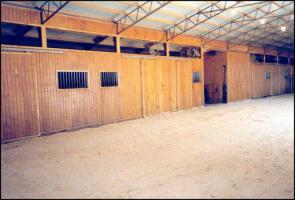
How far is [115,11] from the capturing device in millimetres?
8594

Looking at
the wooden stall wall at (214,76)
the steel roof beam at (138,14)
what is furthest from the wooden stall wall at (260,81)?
the steel roof beam at (138,14)

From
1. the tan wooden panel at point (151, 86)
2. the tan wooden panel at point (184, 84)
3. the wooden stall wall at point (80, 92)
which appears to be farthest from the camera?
the tan wooden panel at point (184, 84)

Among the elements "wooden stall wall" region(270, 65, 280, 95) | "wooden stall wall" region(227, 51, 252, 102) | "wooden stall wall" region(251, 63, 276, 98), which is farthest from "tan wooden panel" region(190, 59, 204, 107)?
"wooden stall wall" region(270, 65, 280, 95)

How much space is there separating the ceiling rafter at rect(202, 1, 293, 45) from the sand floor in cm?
635

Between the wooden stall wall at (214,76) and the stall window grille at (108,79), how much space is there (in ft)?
29.7

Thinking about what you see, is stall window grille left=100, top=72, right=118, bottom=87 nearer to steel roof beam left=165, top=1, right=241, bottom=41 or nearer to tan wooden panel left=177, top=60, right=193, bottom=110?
steel roof beam left=165, top=1, right=241, bottom=41

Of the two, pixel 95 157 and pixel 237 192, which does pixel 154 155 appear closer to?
pixel 95 157

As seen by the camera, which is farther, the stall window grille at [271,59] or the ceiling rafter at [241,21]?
the stall window grille at [271,59]

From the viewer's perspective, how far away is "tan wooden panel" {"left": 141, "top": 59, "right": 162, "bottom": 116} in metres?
10.6

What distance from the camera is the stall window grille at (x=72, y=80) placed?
25.9 feet

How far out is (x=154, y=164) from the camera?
14.9 feet

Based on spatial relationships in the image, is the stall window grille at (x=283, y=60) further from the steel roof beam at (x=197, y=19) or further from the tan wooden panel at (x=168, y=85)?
the tan wooden panel at (x=168, y=85)

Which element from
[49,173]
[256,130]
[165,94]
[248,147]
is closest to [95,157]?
[49,173]

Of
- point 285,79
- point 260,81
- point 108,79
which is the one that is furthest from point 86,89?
point 285,79
